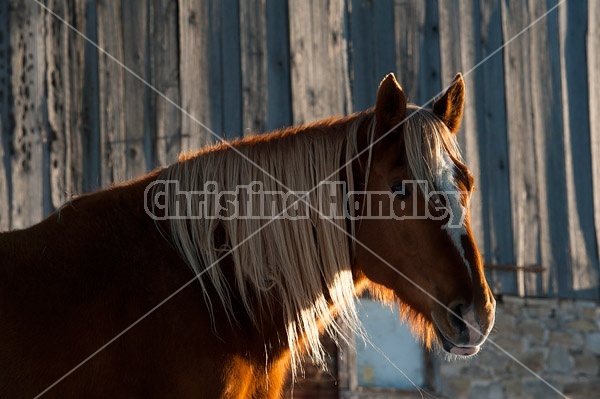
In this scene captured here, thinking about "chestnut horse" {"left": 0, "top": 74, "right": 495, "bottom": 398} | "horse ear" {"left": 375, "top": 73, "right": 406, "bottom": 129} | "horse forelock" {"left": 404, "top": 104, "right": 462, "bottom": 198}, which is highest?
"horse ear" {"left": 375, "top": 73, "right": 406, "bottom": 129}

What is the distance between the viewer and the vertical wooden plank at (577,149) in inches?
258

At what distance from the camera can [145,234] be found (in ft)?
9.67

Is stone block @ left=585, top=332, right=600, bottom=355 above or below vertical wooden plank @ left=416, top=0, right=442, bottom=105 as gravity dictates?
below

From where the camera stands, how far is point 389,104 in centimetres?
303

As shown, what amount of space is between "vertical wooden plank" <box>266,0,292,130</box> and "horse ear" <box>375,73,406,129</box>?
3.27 metres

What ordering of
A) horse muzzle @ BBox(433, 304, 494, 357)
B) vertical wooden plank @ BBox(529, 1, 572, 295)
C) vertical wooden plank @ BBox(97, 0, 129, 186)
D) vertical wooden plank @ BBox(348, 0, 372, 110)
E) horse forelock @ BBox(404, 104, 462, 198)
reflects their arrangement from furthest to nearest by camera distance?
vertical wooden plank @ BBox(529, 1, 572, 295)
vertical wooden plank @ BBox(348, 0, 372, 110)
vertical wooden plank @ BBox(97, 0, 129, 186)
horse forelock @ BBox(404, 104, 462, 198)
horse muzzle @ BBox(433, 304, 494, 357)

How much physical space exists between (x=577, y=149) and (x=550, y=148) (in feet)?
0.80

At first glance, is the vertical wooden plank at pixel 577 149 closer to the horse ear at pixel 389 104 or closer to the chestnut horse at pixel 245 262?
the chestnut horse at pixel 245 262

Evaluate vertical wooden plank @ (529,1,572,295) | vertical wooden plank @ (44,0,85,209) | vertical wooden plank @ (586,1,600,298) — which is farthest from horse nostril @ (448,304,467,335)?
vertical wooden plank @ (586,1,600,298)

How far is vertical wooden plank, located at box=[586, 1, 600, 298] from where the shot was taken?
6.59 m

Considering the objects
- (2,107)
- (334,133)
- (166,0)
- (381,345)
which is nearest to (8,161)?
(2,107)

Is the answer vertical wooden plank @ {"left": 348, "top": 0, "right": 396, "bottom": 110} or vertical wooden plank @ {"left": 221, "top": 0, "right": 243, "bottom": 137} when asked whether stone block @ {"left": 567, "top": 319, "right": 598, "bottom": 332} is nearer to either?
vertical wooden plank @ {"left": 348, "top": 0, "right": 396, "bottom": 110}

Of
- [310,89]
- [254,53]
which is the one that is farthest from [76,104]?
[310,89]

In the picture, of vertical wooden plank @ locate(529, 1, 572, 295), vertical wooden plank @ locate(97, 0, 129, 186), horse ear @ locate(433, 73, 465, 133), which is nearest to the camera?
horse ear @ locate(433, 73, 465, 133)
